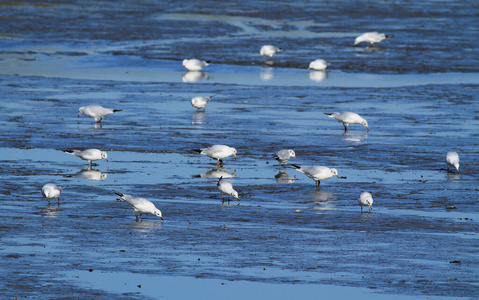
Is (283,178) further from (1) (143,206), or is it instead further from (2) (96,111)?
(2) (96,111)

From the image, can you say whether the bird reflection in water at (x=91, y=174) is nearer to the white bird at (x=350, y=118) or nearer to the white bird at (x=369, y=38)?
the white bird at (x=350, y=118)

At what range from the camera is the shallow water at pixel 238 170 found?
1147 cm

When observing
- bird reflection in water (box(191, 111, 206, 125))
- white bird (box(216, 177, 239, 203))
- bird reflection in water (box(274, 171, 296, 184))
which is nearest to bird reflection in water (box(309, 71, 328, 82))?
bird reflection in water (box(191, 111, 206, 125))

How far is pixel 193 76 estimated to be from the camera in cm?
3212

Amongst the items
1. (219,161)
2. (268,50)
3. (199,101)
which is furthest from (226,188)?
(268,50)

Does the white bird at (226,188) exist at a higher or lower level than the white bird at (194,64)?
lower

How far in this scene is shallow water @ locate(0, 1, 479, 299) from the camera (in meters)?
11.5

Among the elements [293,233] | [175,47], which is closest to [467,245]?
[293,233]

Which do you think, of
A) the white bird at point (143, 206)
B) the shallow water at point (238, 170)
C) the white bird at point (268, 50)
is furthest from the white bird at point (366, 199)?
the white bird at point (268, 50)

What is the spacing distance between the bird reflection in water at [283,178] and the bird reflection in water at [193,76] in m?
13.2

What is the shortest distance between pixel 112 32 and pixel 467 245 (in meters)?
32.6

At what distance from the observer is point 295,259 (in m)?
12.1

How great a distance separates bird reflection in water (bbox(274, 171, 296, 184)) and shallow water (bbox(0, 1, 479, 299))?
114 millimetres

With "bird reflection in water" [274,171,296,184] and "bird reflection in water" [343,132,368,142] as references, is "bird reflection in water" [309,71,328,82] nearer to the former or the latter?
"bird reflection in water" [343,132,368,142]
